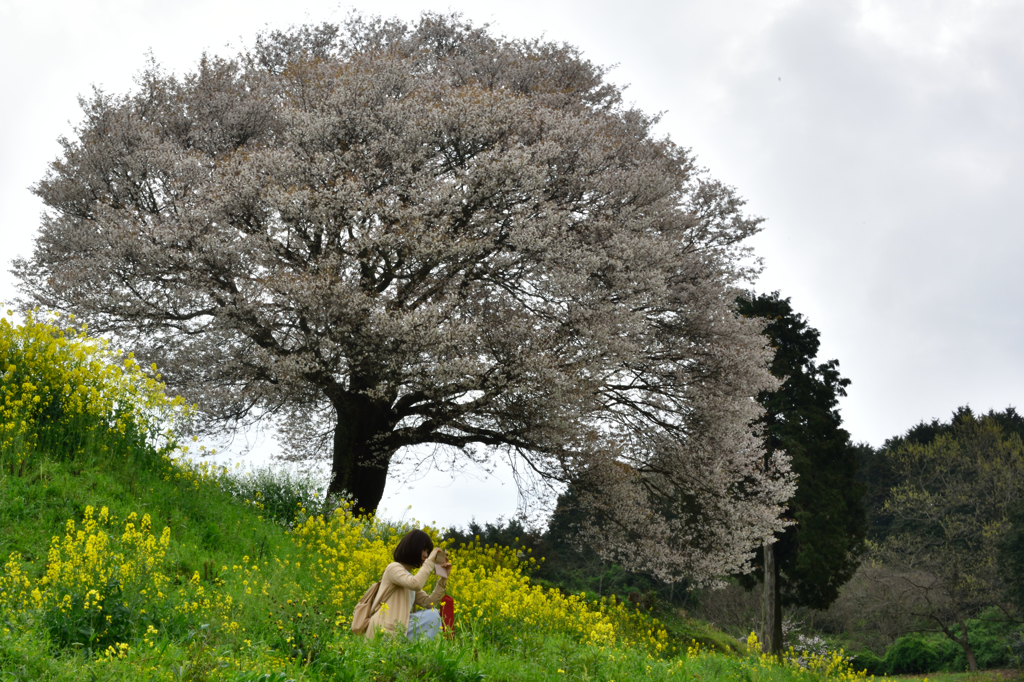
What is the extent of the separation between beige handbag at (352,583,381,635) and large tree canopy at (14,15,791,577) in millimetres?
5768

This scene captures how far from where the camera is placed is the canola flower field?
5023mm

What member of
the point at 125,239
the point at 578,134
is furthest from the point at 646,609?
the point at 125,239

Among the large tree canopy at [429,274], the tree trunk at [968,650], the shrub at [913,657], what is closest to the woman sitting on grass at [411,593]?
the large tree canopy at [429,274]

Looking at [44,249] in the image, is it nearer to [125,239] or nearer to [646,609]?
Result: [125,239]

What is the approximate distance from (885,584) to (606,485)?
18253mm

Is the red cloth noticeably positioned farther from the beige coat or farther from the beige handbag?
the beige handbag

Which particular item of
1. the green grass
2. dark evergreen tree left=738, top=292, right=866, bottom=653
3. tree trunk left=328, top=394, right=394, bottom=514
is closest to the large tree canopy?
tree trunk left=328, top=394, right=394, bottom=514

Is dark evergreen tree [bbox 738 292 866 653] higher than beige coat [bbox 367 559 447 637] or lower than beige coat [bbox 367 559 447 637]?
higher

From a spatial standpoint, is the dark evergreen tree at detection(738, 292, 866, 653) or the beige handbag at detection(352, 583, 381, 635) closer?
the beige handbag at detection(352, 583, 381, 635)

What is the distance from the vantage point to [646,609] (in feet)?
61.3

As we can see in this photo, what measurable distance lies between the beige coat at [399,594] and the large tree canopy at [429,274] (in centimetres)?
581

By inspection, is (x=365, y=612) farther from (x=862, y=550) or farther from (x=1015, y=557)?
(x=1015, y=557)

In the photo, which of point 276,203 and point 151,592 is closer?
point 151,592

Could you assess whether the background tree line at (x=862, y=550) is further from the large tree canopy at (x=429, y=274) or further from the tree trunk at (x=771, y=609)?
the large tree canopy at (x=429, y=274)
